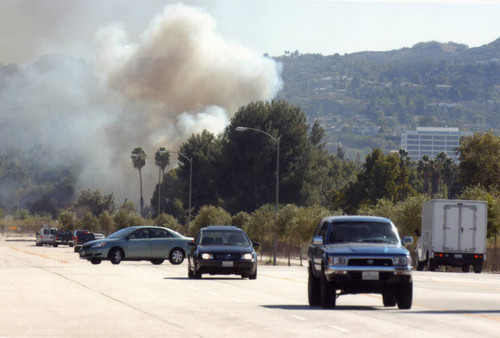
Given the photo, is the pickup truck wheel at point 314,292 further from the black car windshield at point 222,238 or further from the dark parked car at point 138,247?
the dark parked car at point 138,247

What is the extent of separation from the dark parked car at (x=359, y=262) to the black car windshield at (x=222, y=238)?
35.9ft

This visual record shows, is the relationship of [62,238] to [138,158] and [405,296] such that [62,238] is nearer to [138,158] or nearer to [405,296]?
[138,158]

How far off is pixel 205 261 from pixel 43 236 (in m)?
58.5

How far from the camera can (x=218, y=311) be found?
1827cm

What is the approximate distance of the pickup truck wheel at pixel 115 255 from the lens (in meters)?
41.9

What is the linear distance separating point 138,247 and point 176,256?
5.68 ft

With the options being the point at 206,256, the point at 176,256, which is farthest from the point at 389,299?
the point at 176,256

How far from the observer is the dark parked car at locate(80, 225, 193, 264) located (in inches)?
1644

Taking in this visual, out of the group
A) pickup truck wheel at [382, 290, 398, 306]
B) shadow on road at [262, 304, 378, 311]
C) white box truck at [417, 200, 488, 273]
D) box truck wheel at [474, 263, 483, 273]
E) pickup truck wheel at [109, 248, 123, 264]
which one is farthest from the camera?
box truck wheel at [474, 263, 483, 273]

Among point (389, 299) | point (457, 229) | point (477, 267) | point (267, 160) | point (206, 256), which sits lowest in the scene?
point (477, 267)

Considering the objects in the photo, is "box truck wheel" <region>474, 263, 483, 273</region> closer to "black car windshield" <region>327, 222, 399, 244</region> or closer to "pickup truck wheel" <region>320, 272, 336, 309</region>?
"black car windshield" <region>327, 222, 399, 244</region>

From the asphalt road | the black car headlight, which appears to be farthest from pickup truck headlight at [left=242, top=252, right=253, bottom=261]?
the asphalt road

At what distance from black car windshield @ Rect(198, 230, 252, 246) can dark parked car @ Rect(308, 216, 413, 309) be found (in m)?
10.9

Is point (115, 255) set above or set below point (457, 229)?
below
